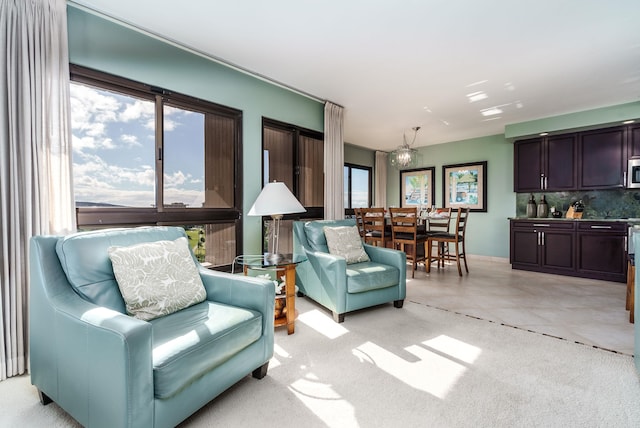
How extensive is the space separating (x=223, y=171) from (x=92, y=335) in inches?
88.7

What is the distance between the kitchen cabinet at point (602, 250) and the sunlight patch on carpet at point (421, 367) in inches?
142

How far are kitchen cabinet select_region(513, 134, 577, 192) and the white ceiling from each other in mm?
677

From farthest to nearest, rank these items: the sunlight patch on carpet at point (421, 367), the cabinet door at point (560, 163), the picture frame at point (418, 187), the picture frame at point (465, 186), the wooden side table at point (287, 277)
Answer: the picture frame at point (418, 187) < the picture frame at point (465, 186) < the cabinet door at point (560, 163) < the wooden side table at point (287, 277) < the sunlight patch on carpet at point (421, 367)

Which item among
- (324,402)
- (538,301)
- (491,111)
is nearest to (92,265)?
(324,402)

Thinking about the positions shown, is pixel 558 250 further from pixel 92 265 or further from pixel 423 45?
pixel 92 265

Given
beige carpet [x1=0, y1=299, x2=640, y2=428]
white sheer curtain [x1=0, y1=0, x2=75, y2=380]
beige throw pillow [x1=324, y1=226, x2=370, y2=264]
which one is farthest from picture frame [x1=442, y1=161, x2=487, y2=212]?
white sheer curtain [x1=0, y1=0, x2=75, y2=380]

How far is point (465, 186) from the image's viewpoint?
20.4ft

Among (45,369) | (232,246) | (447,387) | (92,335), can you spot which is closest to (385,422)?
(447,387)

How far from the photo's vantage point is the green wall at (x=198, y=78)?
2262 millimetres

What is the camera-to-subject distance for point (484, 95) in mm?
3871

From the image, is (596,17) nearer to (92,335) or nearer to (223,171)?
(223,171)

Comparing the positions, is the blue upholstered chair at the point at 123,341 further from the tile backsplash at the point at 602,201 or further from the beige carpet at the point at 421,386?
the tile backsplash at the point at 602,201

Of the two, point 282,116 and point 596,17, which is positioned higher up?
point 596,17

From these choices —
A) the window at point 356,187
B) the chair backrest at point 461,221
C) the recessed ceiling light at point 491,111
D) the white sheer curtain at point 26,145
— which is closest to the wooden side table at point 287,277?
the white sheer curtain at point 26,145
